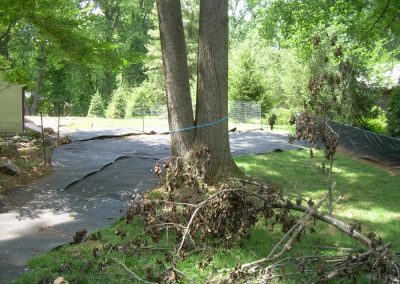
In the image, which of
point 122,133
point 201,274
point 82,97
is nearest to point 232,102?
point 122,133

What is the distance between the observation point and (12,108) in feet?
49.3

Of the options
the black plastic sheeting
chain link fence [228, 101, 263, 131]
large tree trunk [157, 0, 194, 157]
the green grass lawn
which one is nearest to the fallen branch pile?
the green grass lawn

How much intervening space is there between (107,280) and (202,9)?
482 cm

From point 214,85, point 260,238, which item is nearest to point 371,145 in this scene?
point 214,85

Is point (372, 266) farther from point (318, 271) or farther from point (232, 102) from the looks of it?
Result: point (232, 102)

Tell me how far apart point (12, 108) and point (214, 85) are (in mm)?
10326

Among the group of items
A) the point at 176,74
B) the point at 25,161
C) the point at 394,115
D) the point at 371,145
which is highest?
the point at 176,74

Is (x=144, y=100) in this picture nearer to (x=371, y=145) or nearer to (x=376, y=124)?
(x=376, y=124)

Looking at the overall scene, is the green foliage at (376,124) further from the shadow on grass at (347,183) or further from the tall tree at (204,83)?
the tall tree at (204,83)

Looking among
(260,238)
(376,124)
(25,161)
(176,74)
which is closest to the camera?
(260,238)

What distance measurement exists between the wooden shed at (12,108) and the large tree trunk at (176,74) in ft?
30.6

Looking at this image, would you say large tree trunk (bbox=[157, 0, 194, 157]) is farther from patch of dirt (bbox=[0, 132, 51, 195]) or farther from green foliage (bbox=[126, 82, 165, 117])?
green foliage (bbox=[126, 82, 165, 117])

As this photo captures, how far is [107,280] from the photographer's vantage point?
405 cm

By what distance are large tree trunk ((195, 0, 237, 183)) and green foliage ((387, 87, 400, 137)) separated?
7.48 metres
